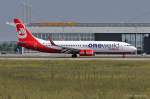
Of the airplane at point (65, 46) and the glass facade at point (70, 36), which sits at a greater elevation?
the glass facade at point (70, 36)

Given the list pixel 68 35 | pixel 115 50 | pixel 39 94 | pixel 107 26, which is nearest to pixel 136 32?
pixel 107 26

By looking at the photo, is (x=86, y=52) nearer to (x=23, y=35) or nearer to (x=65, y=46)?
(x=65, y=46)

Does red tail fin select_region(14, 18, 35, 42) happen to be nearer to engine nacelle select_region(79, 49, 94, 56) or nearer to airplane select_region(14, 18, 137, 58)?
airplane select_region(14, 18, 137, 58)

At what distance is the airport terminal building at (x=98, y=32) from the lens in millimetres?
174750

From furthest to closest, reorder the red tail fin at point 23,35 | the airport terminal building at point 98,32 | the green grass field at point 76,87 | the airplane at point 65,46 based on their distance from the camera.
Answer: the airport terminal building at point 98,32, the airplane at point 65,46, the red tail fin at point 23,35, the green grass field at point 76,87

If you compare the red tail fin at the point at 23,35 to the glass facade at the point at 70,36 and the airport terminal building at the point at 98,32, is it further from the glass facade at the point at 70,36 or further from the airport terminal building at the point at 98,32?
the glass facade at the point at 70,36

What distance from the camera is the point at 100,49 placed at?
117562 mm

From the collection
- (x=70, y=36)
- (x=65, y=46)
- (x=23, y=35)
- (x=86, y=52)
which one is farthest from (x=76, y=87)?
(x=70, y=36)

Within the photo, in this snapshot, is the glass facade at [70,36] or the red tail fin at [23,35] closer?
the red tail fin at [23,35]

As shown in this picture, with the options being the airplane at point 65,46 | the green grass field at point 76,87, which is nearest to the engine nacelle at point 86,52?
the airplane at point 65,46

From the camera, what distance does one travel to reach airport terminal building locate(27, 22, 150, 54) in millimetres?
174750

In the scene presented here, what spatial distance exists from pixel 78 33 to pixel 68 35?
10.1ft

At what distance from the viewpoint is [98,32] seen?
176 metres

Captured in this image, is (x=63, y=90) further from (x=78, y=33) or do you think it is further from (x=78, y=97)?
(x=78, y=33)
